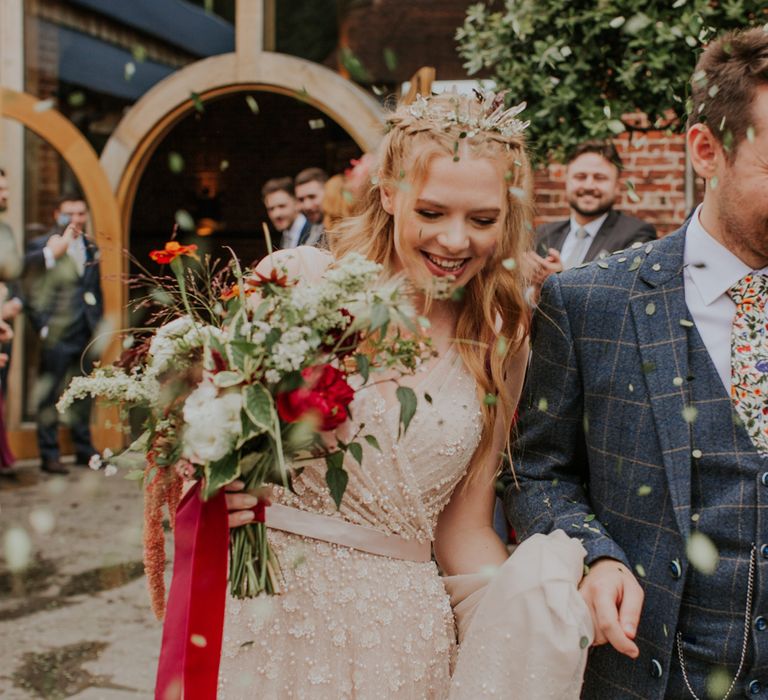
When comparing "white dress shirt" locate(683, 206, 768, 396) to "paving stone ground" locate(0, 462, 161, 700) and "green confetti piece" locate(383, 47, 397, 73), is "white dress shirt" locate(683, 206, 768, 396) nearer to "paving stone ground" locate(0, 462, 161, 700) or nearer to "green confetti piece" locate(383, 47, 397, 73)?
"paving stone ground" locate(0, 462, 161, 700)

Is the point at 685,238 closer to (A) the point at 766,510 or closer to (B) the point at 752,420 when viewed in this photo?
(B) the point at 752,420

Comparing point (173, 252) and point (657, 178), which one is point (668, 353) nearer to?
point (173, 252)

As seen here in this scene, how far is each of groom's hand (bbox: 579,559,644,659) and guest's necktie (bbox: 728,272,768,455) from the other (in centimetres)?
34

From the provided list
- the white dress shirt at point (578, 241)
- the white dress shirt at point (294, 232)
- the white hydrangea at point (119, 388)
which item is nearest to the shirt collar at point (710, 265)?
the white hydrangea at point (119, 388)

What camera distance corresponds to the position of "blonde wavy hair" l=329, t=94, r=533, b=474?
2229 millimetres

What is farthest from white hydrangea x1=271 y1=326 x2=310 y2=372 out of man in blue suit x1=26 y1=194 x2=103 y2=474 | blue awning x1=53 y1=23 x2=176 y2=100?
blue awning x1=53 y1=23 x2=176 y2=100

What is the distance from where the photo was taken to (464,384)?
2309 millimetres

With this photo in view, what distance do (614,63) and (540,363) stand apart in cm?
370

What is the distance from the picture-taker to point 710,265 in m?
2.08

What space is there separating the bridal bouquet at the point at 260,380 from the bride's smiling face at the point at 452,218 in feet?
0.80

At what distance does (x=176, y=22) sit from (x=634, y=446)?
7968mm

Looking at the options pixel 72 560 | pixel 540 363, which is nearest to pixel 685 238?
pixel 540 363

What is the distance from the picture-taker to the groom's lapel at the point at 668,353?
1964mm

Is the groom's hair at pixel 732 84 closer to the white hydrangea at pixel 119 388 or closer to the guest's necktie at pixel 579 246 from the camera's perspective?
the white hydrangea at pixel 119 388
